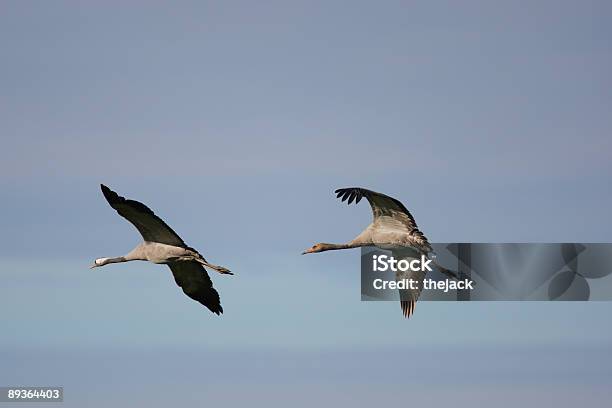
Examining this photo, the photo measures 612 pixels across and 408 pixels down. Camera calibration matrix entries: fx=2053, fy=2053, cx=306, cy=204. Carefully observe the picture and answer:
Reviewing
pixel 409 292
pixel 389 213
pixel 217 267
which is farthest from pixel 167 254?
pixel 409 292

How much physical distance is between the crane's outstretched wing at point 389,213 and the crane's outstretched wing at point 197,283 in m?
5.68

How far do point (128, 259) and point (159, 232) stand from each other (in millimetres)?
3057

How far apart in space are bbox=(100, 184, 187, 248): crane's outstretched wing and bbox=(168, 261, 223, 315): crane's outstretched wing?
83.1 inches

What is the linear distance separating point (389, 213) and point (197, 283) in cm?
704

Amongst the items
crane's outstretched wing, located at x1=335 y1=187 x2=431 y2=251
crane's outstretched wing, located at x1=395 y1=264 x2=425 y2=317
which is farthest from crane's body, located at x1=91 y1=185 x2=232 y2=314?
crane's outstretched wing, located at x1=395 y1=264 x2=425 y2=317

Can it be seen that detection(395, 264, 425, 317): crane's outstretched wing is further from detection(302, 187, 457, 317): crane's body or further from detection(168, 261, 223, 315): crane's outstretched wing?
detection(168, 261, 223, 315): crane's outstretched wing

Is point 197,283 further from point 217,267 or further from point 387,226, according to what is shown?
point 387,226

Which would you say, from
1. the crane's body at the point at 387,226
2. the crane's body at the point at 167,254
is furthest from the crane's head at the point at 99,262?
the crane's body at the point at 387,226

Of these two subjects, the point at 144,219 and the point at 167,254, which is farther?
the point at 167,254

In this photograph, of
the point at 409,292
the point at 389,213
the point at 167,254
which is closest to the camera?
the point at 167,254

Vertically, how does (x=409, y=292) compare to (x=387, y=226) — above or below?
below

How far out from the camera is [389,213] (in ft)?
Result: 228

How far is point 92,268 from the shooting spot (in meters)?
72.2

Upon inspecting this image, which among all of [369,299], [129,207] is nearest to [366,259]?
[369,299]
